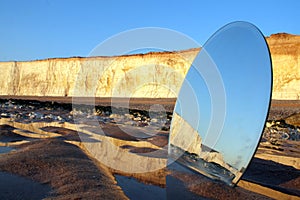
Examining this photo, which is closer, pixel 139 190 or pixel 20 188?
pixel 20 188

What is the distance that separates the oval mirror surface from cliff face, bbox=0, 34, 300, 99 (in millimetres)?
25656

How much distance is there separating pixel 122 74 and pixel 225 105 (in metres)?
43.1

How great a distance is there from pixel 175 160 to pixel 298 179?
5.38ft

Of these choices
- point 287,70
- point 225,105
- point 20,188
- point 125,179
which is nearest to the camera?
point 20,188

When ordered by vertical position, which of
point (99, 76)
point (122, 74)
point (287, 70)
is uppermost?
point (122, 74)

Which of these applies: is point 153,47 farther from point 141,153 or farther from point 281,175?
point 281,175

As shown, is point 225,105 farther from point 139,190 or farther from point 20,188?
point 20,188

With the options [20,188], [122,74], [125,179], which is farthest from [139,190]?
[122,74]

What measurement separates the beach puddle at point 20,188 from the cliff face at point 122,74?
1054 inches

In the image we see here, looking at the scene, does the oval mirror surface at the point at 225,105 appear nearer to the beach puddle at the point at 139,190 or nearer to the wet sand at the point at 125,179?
the wet sand at the point at 125,179

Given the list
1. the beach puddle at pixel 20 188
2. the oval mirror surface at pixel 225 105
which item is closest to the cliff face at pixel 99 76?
the oval mirror surface at pixel 225 105

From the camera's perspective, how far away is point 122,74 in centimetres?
4550

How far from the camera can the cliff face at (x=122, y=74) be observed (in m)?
30.4

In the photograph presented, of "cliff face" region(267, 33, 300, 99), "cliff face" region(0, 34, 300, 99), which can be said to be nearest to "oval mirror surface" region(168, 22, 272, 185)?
"cliff face" region(0, 34, 300, 99)
